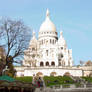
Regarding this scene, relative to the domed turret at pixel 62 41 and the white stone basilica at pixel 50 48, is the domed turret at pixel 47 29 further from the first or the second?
the domed turret at pixel 62 41

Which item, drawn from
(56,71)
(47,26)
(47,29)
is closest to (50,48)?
(47,29)

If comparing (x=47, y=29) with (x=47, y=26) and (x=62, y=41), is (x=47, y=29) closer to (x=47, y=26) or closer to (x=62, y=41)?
(x=47, y=26)

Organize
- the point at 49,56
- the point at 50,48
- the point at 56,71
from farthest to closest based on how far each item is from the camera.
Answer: the point at 50,48
the point at 49,56
the point at 56,71

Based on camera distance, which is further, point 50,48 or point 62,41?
point 62,41

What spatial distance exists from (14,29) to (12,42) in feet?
6.84

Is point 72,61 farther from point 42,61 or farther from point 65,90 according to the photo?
A: point 65,90

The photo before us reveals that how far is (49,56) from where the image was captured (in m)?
106

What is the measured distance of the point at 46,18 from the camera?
400 ft

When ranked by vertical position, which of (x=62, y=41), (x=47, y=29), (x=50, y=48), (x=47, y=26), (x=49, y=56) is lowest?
(x=49, y=56)

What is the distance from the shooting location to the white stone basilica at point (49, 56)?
90.7 metres

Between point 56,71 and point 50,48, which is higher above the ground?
point 50,48

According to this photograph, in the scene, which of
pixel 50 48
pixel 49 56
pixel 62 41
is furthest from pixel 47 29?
pixel 49 56

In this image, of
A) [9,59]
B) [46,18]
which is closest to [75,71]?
[46,18]

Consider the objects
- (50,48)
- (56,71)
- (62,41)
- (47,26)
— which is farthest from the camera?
(47,26)
